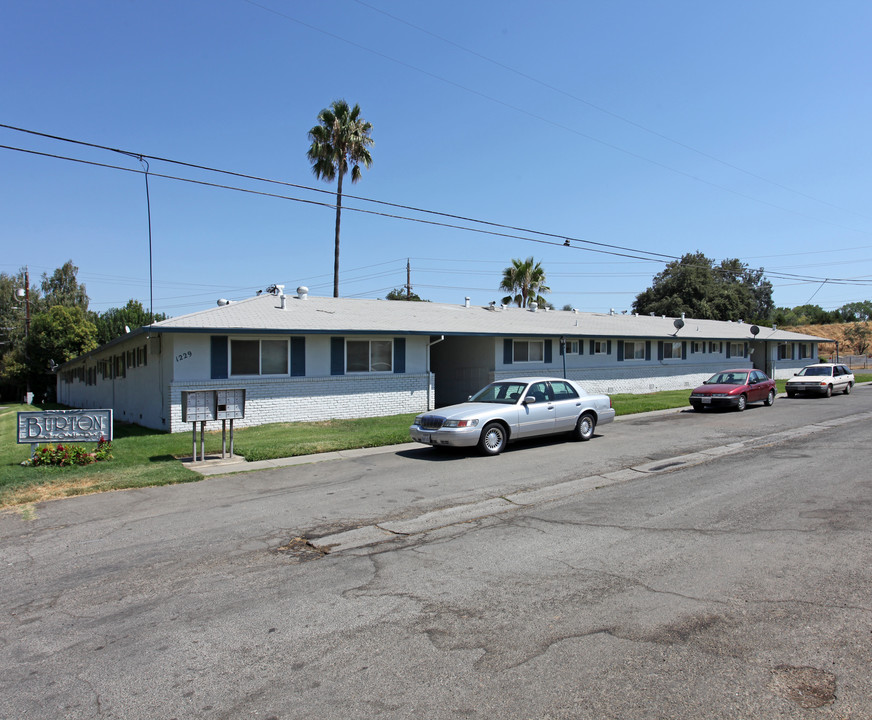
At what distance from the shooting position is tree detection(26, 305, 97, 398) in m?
49.9

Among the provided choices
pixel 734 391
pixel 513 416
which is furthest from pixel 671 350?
Result: pixel 513 416

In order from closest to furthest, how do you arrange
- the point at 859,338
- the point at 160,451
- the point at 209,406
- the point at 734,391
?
the point at 209,406 → the point at 160,451 → the point at 734,391 → the point at 859,338

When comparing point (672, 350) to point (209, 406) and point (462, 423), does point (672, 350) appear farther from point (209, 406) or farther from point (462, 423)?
point (209, 406)

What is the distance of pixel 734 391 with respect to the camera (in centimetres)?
2075

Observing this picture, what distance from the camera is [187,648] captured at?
13.6ft

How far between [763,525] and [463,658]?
176 inches

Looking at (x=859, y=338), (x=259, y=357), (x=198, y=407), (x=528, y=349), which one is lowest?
(x=198, y=407)

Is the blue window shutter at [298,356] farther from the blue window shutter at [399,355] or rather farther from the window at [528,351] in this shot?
the window at [528,351]

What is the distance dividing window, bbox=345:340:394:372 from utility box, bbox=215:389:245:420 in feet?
24.1

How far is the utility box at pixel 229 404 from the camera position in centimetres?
1227

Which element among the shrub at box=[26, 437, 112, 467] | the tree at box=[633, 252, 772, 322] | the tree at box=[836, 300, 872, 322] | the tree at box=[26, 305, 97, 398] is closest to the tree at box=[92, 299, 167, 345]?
the tree at box=[26, 305, 97, 398]

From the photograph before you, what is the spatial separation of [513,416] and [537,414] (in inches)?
29.0

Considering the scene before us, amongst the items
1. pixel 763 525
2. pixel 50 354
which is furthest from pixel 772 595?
pixel 50 354

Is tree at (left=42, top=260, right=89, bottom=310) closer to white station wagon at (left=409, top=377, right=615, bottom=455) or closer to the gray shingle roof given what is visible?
the gray shingle roof
